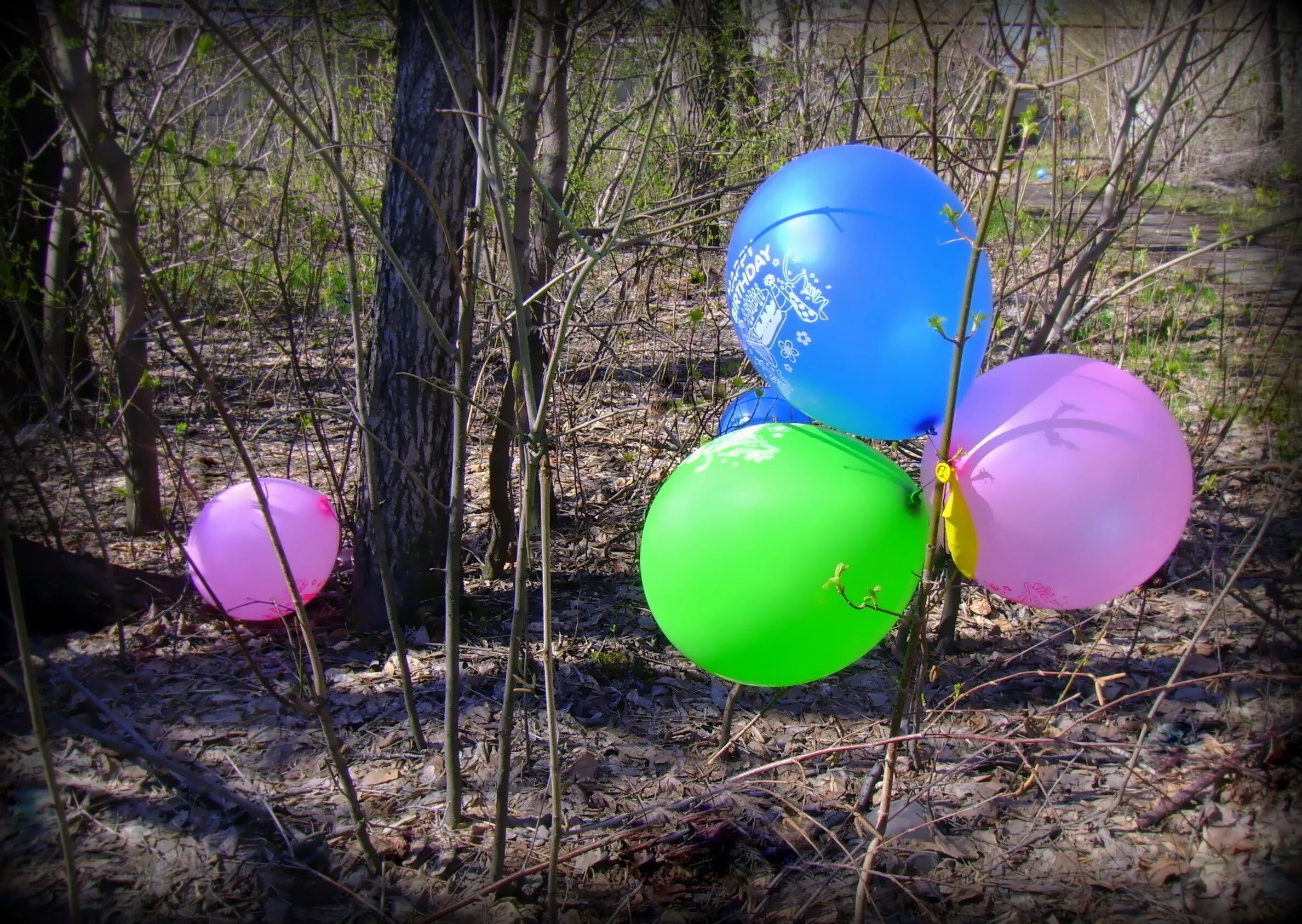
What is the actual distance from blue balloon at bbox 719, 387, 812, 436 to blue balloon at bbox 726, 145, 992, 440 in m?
0.84

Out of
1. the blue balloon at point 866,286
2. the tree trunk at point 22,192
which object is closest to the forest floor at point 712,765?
the tree trunk at point 22,192

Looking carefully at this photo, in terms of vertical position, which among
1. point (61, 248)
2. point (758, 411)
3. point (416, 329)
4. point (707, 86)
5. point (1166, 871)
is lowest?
point (1166, 871)

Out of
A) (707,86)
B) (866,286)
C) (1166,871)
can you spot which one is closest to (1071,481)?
(866,286)

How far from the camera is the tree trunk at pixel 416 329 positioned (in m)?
2.73

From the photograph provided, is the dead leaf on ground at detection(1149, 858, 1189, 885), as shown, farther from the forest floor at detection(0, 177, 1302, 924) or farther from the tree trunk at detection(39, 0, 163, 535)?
the tree trunk at detection(39, 0, 163, 535)

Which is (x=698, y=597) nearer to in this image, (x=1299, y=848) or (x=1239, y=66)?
(x=1299, y=848)

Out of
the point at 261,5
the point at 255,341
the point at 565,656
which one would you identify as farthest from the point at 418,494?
the point at 255,341

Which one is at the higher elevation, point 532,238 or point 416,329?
point 532,238

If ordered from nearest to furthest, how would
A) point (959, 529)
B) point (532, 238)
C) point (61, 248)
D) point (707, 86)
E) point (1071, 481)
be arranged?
point (1071, 481) < point (959, 529) < point (532, 238) < point (61, 248) < point (707, 86)

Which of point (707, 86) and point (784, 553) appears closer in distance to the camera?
point (784, 553)

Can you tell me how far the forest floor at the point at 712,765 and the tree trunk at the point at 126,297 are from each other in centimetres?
18

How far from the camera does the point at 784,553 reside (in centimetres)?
189

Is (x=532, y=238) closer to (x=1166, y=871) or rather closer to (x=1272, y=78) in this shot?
(x=1166, y=871)

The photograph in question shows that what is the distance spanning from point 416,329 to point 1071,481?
203 centimetres
